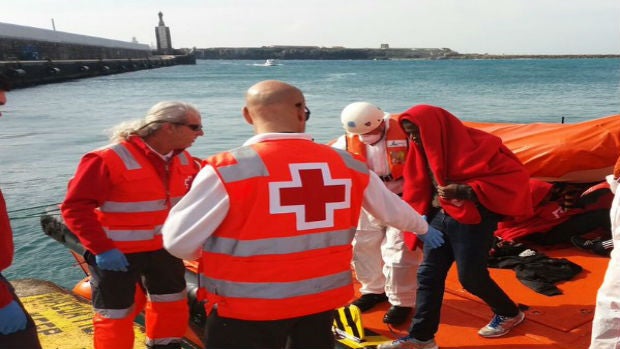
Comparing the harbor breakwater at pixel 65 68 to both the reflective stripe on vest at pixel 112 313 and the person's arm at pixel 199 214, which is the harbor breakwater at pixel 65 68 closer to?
the reflective stripe on vest at pixel 112 313

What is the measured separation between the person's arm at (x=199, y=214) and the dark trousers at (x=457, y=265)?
1426 mm

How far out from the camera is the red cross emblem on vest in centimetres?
167

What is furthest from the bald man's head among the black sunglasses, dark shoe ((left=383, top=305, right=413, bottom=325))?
dark shoe ((left=383, top=305, right=413, bottom=325))

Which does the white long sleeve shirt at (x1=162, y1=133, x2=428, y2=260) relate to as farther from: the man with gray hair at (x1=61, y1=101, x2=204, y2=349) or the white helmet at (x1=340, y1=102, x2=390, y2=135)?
the white helmet at (x1=340, y1=102, x2=390, y2=135)

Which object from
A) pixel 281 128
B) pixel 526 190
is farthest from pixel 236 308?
pixel 526 190

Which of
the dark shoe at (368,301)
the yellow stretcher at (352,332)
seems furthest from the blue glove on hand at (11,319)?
the dark shoe at (368,301)

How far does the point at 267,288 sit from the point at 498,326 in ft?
5.82

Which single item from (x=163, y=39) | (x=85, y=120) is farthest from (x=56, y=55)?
(x=163, y=39)

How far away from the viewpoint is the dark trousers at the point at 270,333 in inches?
69.5

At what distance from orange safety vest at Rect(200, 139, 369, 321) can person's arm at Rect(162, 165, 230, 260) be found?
0.03 m

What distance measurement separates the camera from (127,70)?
70812 millimetres

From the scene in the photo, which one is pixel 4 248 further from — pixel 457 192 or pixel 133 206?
pixel 457 192

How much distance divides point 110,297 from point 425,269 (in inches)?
61.8

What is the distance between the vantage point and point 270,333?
178cm
